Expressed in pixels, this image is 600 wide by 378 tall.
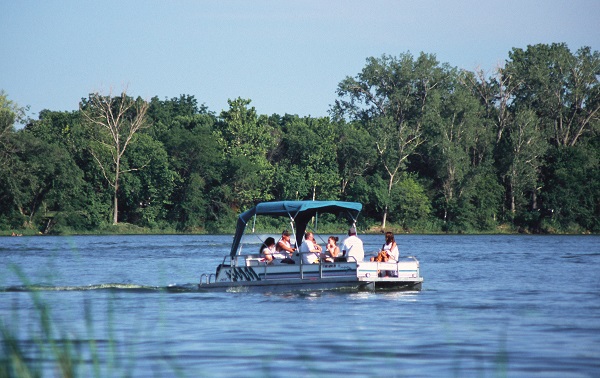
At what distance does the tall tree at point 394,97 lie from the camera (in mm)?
87688

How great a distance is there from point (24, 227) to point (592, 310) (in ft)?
205

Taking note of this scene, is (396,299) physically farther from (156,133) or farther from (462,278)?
(156,133)

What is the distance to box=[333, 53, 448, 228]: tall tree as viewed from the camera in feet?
288

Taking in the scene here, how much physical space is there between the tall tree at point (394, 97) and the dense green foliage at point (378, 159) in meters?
0.18

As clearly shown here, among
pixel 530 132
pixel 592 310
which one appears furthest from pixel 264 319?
pixel 530 132

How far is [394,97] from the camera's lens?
92.4m

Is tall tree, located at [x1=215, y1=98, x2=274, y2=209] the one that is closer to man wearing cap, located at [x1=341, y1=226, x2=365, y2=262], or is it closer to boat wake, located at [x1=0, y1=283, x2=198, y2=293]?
boat wake, located at [x1=0, y1=283, x2=198, y2=293]

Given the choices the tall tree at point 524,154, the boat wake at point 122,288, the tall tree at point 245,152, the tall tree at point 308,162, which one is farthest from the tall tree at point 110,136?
the boat wake at point 122,288

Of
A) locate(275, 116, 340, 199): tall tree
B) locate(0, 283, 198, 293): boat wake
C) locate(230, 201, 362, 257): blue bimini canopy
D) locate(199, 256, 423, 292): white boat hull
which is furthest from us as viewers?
locate(275, 116, 340, 199): tall tree

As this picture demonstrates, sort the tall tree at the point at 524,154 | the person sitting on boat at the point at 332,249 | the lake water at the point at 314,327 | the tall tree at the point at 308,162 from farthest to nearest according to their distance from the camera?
the tall tree at the point at 308,162 → the tall tree at the point at 524,154 → the person sitting on boat at the point at 332,249 → the lake water at the point at 314,327

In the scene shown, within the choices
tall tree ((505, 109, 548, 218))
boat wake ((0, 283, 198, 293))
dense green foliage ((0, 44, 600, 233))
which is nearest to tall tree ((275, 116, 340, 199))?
dense green foliage ((0, 44, 600, 233))

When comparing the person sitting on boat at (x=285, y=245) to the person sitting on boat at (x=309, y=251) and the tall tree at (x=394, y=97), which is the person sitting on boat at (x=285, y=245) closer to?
the person sitting on boat at (x=309, y=251)

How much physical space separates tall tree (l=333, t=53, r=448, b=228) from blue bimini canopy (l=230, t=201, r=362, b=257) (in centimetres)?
6076

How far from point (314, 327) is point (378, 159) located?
71542 millimetres
